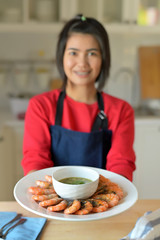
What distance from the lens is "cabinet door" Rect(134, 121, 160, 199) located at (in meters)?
2.48

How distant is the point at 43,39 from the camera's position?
2.75 meters

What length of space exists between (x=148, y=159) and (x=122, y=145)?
1219 mm

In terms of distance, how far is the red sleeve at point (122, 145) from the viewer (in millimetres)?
1300

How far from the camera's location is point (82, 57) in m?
1.38

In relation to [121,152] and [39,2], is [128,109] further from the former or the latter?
[39,2]

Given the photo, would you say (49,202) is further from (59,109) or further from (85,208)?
Answer: (59,109)

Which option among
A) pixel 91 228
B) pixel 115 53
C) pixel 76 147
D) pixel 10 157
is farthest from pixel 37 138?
pixel 115 53

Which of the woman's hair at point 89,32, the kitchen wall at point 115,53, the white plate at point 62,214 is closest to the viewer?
the white plate at point 62,214

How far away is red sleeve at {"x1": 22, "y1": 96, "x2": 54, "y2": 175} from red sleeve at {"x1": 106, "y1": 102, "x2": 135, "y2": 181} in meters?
0.27

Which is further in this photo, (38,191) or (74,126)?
(74,126)

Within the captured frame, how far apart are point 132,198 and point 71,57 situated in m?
0.75

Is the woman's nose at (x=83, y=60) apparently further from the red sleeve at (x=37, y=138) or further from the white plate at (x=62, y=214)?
the white plate at (x=62, y=214)

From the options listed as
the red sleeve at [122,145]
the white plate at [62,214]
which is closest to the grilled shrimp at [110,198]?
the white plate at [62,214]

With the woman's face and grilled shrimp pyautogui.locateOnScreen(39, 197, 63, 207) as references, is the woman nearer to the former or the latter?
the woman's face
